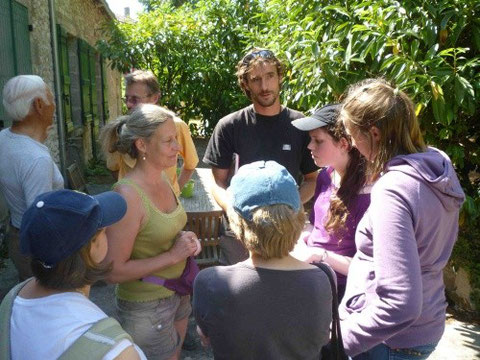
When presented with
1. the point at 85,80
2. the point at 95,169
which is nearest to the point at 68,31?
the point at 85,80

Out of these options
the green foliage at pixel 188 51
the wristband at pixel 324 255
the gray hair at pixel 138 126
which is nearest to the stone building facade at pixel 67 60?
the green foliage at pixel 188 51

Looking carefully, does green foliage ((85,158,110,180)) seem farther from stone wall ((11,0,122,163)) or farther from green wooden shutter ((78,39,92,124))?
green wooden shutter ((78,39,92,124))

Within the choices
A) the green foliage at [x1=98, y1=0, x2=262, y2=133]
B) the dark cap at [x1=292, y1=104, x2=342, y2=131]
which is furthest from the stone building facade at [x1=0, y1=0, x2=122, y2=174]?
the dark cap at [x1=292, y1=104, x2=342, y2=131]

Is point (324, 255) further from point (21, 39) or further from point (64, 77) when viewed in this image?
point (64, 77)

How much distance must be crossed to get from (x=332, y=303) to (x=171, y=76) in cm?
843

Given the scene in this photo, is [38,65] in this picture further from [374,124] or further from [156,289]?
[374,124]

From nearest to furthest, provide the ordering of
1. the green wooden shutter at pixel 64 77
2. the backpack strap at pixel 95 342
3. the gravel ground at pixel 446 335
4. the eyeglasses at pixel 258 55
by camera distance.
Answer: the backpack strap at pixel 95 342 → the eyeglasses at pixel 258 55 → the gravel ground at pixel 446 335 → the green wooden shutter at pixel 64 77

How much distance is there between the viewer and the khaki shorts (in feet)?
6.74

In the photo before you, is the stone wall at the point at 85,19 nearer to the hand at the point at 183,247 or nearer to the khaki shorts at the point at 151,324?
the hand at the point at 183,247

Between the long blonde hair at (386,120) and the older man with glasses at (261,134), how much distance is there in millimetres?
1279

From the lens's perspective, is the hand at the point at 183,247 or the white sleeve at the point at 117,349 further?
the hand at the point at 183,247

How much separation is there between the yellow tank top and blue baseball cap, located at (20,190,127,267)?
627mm

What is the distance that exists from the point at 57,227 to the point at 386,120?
1089 millimetres

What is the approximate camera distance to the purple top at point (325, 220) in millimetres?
1966
